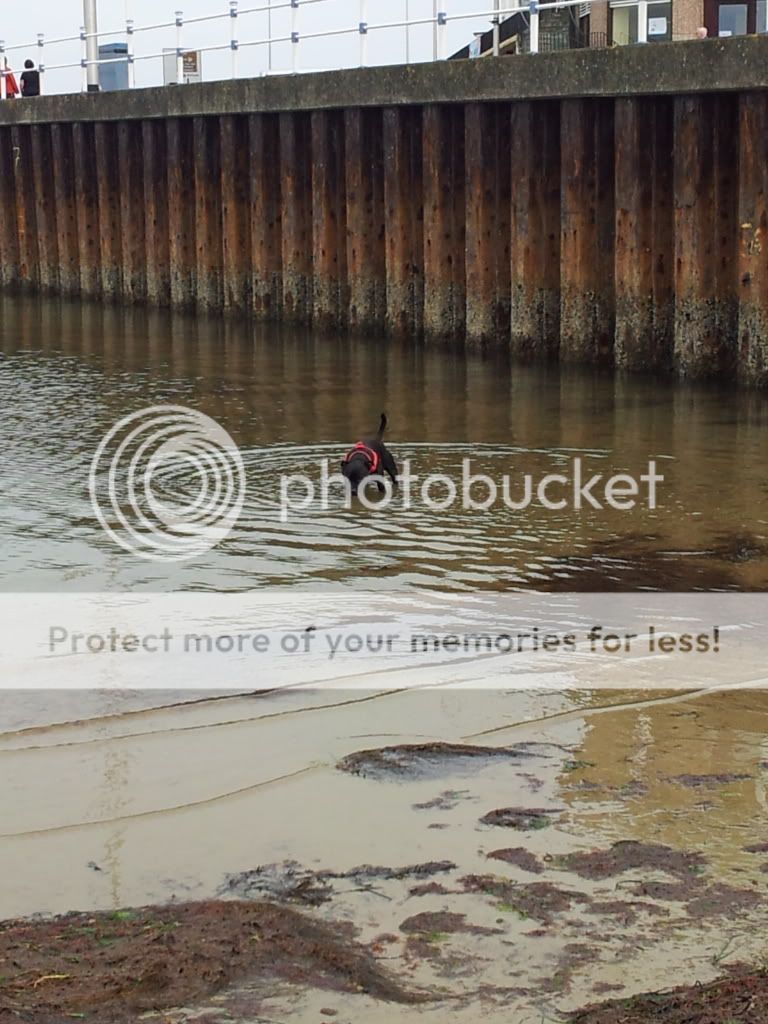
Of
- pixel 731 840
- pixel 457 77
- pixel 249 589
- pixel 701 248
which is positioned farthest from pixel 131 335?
pixel 731 840

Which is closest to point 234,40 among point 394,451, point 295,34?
point 295,34

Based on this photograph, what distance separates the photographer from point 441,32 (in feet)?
58.8

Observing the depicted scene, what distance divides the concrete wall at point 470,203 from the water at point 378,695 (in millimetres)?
745

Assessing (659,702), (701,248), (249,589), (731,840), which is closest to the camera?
(731,840)

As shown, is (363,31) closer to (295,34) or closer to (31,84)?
(295,34)

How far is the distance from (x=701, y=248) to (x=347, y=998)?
38.9 ft

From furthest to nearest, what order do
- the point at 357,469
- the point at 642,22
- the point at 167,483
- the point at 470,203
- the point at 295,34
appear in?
the point at 295,34 → the point at 470,203 → the point at 642,22 → the point at 167,483 → the point at 357,469

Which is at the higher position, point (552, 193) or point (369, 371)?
point (552, 193)

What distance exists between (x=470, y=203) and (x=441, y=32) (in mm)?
1927

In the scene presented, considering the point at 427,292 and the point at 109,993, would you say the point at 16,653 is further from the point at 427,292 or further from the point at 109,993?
the point at 427,292

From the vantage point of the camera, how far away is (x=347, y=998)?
12.8 ft

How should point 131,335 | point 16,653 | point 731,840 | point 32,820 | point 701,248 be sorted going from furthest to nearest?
point 131,335, point 701,248, point 16,653, point 32,820, point 731,840

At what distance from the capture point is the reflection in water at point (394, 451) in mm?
8734

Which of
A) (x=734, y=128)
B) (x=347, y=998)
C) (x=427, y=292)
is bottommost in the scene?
(x=347, y=998)
